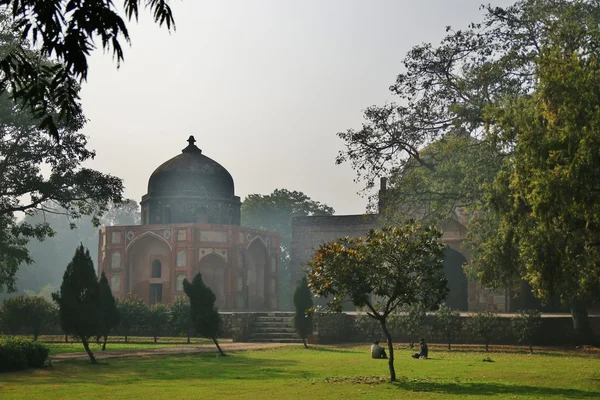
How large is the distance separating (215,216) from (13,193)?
1833 centimetres

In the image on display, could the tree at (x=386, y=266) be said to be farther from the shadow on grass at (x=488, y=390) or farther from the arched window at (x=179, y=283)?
the arched window at (x=179, y=283)

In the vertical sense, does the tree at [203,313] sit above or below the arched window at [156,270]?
below

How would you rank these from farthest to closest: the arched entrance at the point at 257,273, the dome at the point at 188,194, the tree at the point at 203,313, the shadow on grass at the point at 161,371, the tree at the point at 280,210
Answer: the tree at the point at 280,210 < the arched entrance at the point at 257,273 < the dome at the point at 188,194 < the tree at the point at 203,313 < the shadow on grass at the point at 161,371

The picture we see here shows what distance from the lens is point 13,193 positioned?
24.9 meters

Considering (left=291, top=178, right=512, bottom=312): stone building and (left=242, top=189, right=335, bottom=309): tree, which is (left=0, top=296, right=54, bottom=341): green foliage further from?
(left=242, top=189, right=335, bottom=309): tree

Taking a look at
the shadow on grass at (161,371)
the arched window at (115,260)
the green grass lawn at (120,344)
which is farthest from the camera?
the arched window at (115,260)

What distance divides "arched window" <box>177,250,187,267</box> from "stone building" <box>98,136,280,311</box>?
15mm

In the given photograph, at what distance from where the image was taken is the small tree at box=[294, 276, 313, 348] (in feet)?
90.7

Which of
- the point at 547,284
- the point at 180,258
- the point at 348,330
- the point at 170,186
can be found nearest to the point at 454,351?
the point at 348,330

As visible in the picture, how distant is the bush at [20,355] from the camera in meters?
17.8

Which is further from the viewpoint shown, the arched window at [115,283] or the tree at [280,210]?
the tree at [280,210]

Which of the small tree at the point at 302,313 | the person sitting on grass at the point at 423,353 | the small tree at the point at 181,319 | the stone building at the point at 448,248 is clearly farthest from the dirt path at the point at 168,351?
the person sitting on grass at the point at 423,353

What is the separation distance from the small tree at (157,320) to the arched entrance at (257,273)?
11.9m

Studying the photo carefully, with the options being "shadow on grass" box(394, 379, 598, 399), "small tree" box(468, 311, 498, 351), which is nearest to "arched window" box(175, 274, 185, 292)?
"small tree" box(468, 311, 498, 351)
